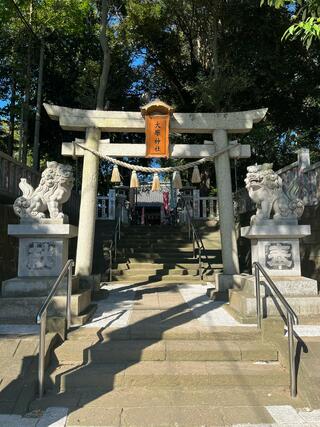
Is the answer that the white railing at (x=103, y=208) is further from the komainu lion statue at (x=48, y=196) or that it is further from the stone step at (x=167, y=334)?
the stone step at (x=167, y=334)

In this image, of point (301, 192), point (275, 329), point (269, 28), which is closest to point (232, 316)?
point (275, 329)

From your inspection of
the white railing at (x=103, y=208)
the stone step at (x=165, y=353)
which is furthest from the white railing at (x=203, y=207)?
the stone step at (x=165, y=353)

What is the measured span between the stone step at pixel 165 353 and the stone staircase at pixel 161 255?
5768 millimetres

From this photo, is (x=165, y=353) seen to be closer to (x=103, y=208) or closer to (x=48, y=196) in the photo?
(x=48, y=196)

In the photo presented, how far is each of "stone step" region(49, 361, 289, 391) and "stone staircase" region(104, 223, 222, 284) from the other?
6122 mm

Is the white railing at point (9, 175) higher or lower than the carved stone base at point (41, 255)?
higher

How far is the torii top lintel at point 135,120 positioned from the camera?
8.29 metres

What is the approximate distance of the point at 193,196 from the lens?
16891 millimetres

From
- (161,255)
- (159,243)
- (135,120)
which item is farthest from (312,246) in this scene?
(159,243)

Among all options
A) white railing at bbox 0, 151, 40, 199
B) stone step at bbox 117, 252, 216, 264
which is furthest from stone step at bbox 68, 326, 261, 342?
stone step at bbox 117, 252, 216, 264

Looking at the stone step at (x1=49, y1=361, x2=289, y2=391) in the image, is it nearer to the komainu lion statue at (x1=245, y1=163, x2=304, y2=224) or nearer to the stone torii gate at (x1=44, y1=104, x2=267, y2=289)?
the komainu lion statue at (x1=245, y1=163, x2=304, y2=224)

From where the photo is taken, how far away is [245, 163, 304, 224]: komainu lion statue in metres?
6.84

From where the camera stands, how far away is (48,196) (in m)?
6.84

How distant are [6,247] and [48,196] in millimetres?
2465
